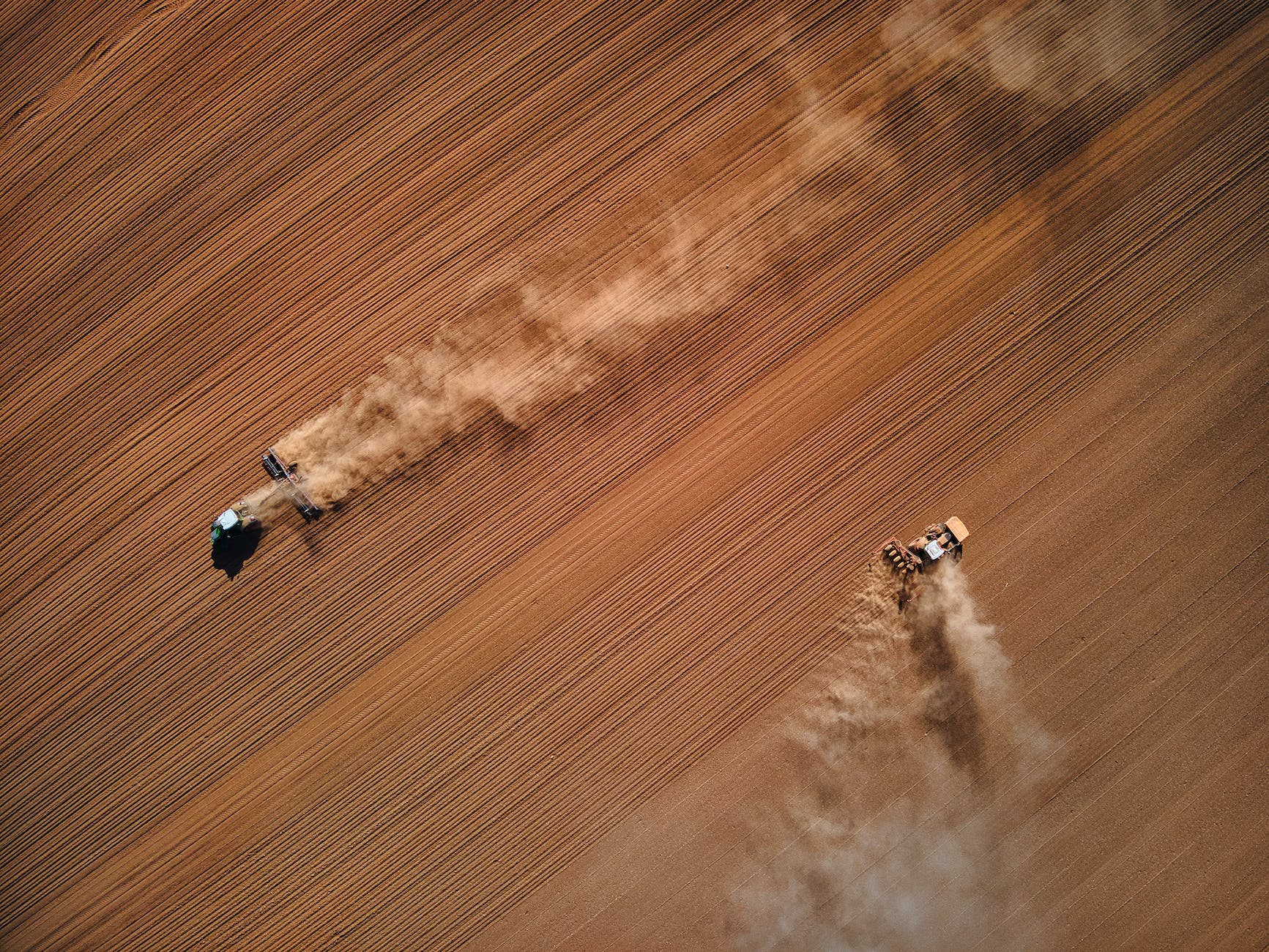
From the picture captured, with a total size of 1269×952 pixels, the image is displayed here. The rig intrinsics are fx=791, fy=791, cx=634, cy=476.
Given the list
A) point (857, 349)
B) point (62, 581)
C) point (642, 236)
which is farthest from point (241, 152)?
point (857, 349)

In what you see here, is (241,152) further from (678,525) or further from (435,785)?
(435,785)

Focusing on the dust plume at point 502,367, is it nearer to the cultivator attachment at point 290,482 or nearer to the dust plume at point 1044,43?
the cultivator attachment at point 290,482

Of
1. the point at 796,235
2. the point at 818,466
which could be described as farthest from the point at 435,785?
the point at 796,235

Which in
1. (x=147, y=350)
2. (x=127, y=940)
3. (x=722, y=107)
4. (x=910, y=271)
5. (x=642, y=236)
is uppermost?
(x=147, y=350)

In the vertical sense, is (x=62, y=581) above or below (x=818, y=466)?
above

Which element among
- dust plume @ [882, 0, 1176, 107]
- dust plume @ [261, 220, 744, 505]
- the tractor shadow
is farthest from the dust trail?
the tractor shadow

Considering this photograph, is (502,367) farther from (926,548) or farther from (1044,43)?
(1044,43)

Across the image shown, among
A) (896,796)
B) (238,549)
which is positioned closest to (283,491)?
(238,549)
